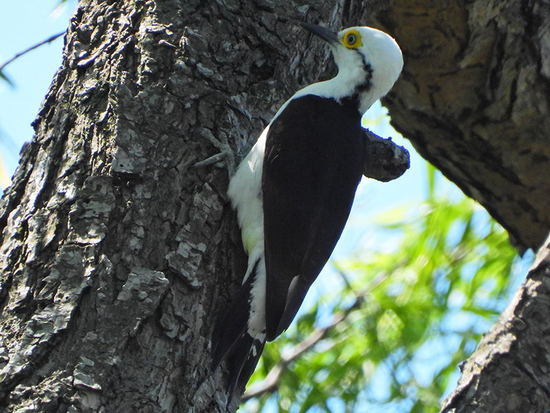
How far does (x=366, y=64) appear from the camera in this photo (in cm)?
417

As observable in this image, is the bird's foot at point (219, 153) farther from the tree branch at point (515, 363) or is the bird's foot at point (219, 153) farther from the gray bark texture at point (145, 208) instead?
the tree branch at point (515, 363)

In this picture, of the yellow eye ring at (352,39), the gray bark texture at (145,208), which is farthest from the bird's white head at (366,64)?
the gray bark texture at (145,208)

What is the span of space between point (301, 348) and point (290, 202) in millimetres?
2302

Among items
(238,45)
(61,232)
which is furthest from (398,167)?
(61,232)

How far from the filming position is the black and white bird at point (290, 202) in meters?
3.16

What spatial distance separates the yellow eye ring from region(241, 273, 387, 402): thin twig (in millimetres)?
1667

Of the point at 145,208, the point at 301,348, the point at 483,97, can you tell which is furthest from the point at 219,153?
the point at 301,348

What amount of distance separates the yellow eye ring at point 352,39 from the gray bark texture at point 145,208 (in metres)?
0.06

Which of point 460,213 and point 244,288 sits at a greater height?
point 244,288

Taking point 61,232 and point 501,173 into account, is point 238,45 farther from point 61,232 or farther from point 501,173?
point 501,173

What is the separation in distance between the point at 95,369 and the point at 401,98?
2506mm

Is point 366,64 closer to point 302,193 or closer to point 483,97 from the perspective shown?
point 483,97

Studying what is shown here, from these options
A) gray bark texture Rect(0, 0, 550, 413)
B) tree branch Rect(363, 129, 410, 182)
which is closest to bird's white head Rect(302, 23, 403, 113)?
gray bark texture Rect(0, 0, 550, 413)

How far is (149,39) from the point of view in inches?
131
